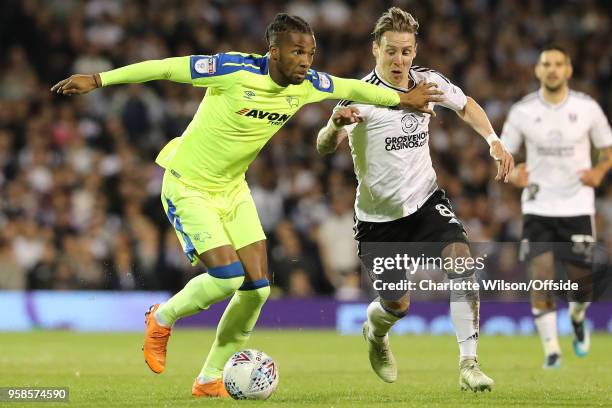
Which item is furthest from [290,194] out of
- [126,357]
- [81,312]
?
[126,357]

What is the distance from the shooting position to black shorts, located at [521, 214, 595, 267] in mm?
11586

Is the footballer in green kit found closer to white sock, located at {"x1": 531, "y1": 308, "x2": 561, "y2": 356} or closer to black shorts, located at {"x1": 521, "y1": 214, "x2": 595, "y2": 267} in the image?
black shorts, located at {"x1": 521, "y1": 214, "x2": 595, "y2": 267}

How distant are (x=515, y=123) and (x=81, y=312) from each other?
26.5ft

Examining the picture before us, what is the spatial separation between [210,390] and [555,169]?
4.79 m

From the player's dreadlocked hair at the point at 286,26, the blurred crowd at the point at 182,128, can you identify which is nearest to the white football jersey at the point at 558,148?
the player's dreadlocked hair at the point at 286,26

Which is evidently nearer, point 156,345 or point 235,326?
point 156,345

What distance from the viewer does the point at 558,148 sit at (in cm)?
1174

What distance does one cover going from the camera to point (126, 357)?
12.8 m

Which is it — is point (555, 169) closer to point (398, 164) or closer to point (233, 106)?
point (398, 164)

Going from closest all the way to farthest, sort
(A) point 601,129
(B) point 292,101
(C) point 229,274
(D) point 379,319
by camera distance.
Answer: (C) point 229,274, (B) point 292,101, (D) point 379,319, (A) point 601,129

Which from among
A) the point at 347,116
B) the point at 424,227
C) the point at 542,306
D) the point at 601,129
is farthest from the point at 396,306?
the point at 601,129

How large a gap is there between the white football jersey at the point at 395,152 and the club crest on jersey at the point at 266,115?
84 cm

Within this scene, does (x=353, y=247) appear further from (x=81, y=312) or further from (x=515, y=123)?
(x=515, y=123)

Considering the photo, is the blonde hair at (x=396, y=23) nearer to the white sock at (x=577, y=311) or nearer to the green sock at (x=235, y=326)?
the green sock at (x=235, y=326)
